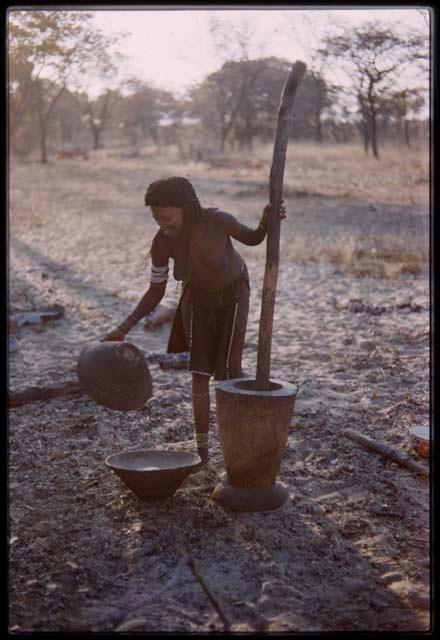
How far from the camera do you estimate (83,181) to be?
78.4 feet

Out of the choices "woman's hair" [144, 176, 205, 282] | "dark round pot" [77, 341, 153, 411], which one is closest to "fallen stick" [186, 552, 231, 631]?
"dark round pot" [77, 341, 153, 411]

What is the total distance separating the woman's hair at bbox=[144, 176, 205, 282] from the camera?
3436 millimetres

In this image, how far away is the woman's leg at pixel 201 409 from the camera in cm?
379

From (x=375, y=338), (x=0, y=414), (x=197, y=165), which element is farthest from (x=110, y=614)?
(x=197, y=165)

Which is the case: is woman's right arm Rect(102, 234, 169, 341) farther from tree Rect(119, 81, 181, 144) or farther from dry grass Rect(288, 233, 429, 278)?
tree Rect(119, 81, 181, 144)

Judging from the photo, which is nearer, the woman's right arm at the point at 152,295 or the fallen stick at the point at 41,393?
the woman's right arm at the point at 152,295

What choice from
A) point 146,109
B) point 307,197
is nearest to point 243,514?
point 307,197

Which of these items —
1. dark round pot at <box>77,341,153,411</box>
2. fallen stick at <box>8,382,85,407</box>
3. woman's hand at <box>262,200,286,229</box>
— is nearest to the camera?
woman's hand at <box>262,200,286,229</box>

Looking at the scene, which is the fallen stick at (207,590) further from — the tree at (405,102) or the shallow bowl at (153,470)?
the tree at (405,102)

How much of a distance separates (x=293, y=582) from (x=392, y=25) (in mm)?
18928

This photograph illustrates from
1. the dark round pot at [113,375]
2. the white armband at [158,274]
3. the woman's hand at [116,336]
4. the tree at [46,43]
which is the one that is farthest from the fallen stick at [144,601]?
the tree at [46,43]

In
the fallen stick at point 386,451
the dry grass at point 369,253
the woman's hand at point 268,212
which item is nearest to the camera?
the woman's hand at point 268,212

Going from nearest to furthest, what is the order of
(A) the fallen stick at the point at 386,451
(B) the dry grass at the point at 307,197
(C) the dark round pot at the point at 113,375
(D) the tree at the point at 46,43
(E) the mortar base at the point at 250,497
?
(E) the mortar base at the point at 250,497, (C) the dark round pot at the point at 113,375, (A) the fallen stick at the point at 386,451, (B) the dry grass at the point at 307,197, (D) the tree at the point at 46,43

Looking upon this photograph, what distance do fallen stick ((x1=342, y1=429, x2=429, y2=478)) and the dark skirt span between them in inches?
34.9
